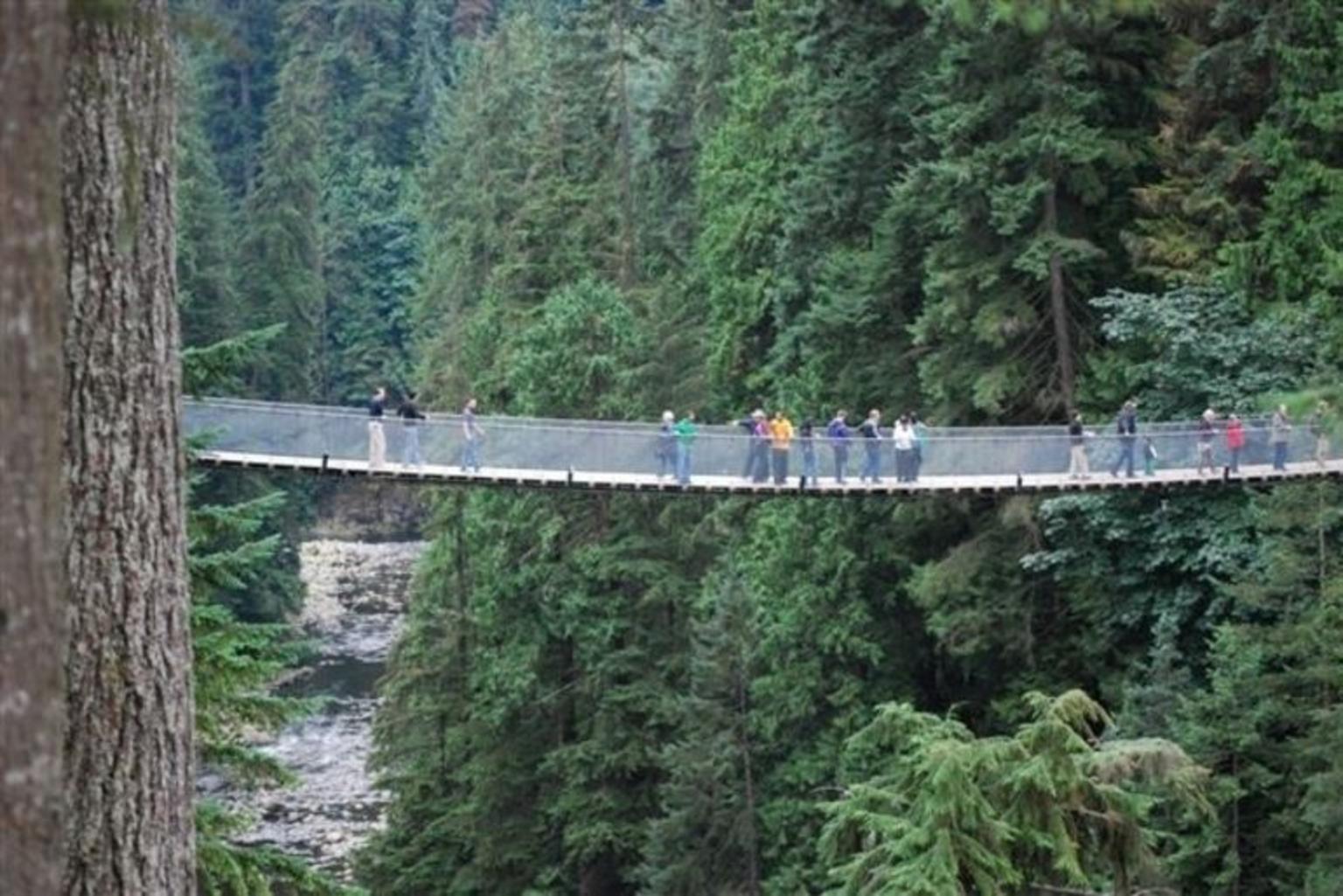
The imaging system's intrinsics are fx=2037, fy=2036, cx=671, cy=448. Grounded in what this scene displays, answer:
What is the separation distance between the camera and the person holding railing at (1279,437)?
1509cm

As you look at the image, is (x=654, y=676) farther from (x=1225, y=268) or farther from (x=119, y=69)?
(x=119, y=69)

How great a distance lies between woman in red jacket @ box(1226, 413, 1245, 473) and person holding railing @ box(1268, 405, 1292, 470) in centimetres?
20

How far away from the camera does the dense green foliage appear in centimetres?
1577

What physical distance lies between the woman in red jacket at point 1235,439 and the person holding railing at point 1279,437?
0.67ft

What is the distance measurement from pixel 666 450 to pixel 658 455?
0.10 meters

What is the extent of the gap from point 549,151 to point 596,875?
37.8ft

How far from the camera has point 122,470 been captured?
3.40m

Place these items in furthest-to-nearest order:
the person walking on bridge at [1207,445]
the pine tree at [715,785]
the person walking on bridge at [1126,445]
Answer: the pine tree at [715,785], the person walking on bridge at [1126,445], the person walking on bridge at [1207,445]

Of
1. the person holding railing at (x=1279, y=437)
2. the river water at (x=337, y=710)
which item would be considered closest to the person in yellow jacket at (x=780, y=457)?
the person holding railing at (x=1279, y=437)

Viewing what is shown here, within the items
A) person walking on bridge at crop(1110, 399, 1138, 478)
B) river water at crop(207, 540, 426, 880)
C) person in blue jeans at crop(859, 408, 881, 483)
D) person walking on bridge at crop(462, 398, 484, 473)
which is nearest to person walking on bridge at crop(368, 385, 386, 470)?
person walking on bridge at crop(462, 398, 484, 473)

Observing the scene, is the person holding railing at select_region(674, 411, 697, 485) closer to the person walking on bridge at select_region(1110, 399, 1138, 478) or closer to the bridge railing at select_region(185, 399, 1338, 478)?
the bridge railing at select_region(185, 399, 1338, 478)

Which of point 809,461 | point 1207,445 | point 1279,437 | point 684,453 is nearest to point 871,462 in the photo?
point 809,461

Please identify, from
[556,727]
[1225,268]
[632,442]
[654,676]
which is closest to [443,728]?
[556,727]

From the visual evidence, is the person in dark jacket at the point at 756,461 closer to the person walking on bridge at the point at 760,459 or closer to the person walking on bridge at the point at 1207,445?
the person walking on bridge at the point at 760,459
